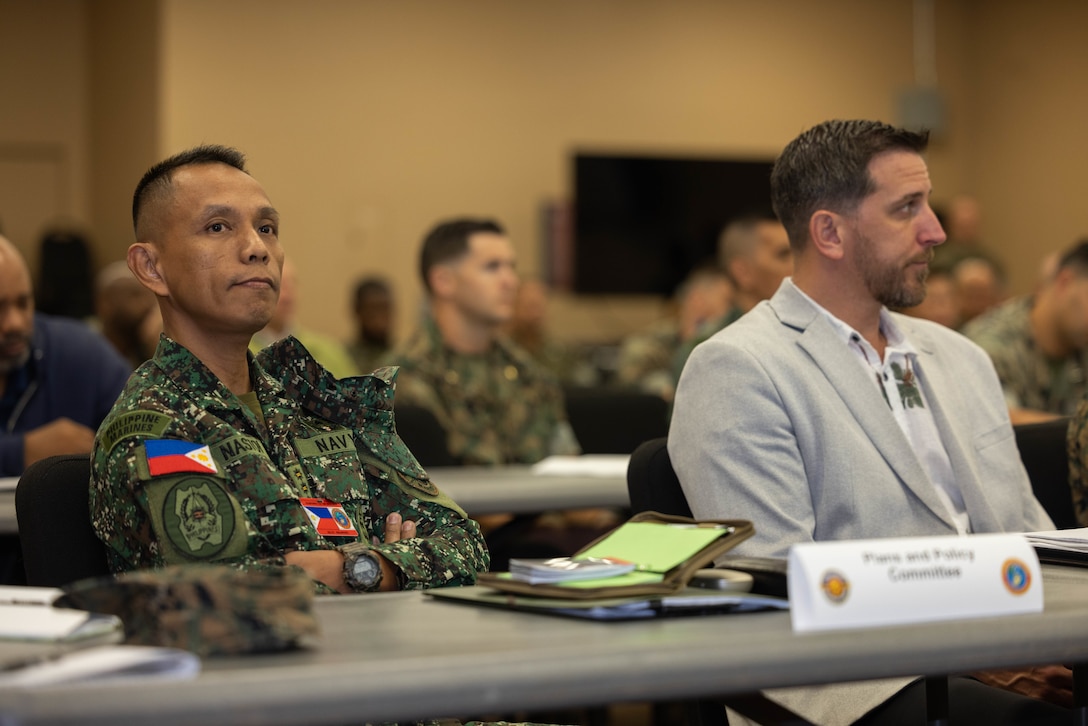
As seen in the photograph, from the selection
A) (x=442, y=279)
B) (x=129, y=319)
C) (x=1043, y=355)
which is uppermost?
(x=442, y=279)

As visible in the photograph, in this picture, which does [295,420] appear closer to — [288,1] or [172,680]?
[172,680]

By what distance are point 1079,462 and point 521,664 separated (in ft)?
5.39

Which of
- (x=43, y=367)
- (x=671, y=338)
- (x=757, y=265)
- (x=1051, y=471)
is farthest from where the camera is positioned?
(x=671, y=338)

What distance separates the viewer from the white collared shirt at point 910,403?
7.70ft

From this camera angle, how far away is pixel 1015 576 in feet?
4.36

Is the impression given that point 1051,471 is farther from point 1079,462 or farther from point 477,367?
point 477,367

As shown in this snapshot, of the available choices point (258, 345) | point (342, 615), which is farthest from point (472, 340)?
point (342, 615)

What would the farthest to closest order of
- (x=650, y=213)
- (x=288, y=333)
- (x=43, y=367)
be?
(x=650, y=213), (x=288, y=333), (x=43, y=367)

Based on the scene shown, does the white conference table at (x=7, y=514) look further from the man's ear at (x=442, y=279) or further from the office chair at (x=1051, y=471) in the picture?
the man's ear at (x=442, y=279)

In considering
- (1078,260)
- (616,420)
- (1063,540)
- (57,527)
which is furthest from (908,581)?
(1078,260)

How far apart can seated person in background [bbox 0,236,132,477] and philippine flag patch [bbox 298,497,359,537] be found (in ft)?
4.24

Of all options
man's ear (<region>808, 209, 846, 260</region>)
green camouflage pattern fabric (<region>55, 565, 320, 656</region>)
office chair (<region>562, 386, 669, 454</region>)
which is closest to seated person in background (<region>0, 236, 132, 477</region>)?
office chair (<region>562, 386, 669, 454</region>)

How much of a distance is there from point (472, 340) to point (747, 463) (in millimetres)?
2460

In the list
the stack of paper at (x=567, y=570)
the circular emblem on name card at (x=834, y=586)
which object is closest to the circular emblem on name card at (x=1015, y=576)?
the circular emblem on name card at (x=834, y=586)
